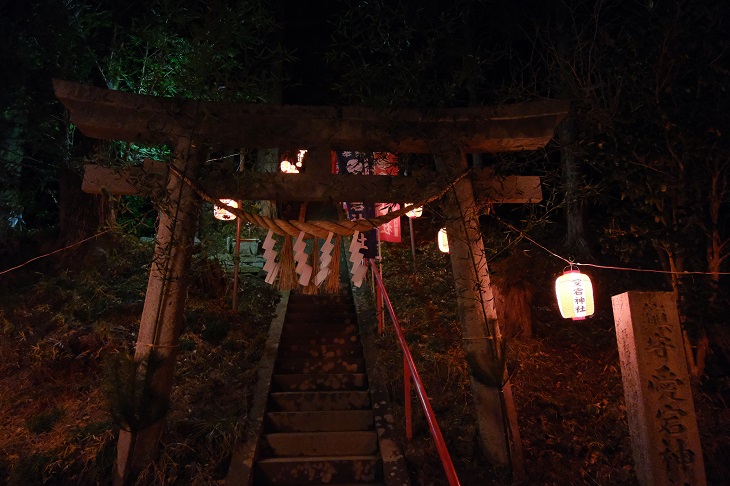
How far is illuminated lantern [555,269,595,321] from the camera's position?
6.81 m

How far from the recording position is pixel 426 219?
16609 mm

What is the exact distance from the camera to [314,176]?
6.02 m

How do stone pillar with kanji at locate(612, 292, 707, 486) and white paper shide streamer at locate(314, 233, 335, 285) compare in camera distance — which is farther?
white paper shide streamer at locate(314, 233, 335, 285)

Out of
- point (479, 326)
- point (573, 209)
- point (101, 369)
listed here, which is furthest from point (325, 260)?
point (573, 209)

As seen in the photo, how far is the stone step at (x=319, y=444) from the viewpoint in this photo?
583 centimetres

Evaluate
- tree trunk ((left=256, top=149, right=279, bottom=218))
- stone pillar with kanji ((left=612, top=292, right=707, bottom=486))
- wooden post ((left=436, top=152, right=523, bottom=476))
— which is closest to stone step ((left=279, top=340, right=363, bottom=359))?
wooden post ((left=436, top=152, right=523, bottom=476))

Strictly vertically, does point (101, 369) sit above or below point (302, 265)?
below

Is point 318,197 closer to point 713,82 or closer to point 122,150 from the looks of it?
point 713,82

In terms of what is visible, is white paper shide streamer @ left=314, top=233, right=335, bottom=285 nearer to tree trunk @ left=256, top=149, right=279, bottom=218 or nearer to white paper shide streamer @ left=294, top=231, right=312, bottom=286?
white paper shide streamer @ left=294, top=231, right=312, bottom=286

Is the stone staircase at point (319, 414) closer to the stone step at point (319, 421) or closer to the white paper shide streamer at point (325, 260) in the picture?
the stone step at point (319, 421)

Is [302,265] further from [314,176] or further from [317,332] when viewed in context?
[317,332]

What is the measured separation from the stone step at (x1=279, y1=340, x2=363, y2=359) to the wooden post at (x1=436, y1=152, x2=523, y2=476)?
2814 millimetres

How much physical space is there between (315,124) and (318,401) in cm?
385

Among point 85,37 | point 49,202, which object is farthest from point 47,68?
point 49,202
